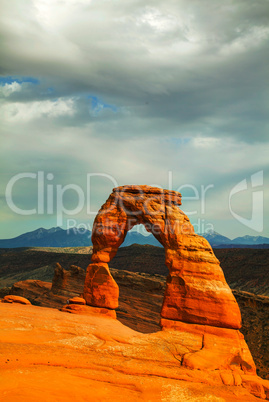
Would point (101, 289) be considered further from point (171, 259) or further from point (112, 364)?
point (112, 364)

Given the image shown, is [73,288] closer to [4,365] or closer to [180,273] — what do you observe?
[180,273]

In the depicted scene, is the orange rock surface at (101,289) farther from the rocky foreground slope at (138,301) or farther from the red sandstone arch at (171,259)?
the rocky foreground slope at (138,301)

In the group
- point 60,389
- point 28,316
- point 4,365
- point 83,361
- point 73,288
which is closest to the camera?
point 60,389

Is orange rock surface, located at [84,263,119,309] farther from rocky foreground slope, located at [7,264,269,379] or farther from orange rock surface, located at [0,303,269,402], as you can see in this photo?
rocky foreground slope, located at [7,264,269,379]

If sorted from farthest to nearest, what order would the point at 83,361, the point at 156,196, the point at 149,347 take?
the point at 156,196, the point at 149,347, the point at 83,361

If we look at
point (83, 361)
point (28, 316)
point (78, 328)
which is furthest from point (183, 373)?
point (28, 316)

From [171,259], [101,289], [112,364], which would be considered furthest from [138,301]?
[112,364]

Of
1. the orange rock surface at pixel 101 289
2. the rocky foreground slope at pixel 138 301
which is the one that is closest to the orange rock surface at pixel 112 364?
the orange rock surface at pixel 101 289
